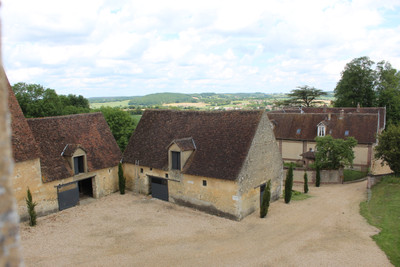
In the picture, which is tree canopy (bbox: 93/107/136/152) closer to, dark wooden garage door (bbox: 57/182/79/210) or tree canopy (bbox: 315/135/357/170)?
dark wooden garage door (bbox: 57/182/79/210)

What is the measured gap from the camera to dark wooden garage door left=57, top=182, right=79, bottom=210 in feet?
75.2

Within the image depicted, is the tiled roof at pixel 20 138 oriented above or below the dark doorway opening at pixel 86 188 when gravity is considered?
above

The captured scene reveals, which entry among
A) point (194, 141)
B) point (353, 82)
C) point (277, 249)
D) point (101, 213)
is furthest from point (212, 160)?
point (353, 82)

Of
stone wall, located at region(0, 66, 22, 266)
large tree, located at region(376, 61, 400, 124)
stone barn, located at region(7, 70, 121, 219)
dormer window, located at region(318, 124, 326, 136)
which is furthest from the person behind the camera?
large tree, located at region(376, 61, 400, 124)

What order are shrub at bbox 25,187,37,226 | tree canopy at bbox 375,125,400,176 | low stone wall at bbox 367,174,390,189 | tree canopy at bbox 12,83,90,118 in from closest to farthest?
1. shrub at bbox 25,187,37,226
2. tree canopy at bbox 375,125,400,176
3. low stone wall at bbox 367,174,390,189
4. tree canopy at bbox 12,83,90,118

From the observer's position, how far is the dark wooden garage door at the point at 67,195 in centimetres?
2291

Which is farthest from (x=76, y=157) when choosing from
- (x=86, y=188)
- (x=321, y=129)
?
(x=321, y=129)

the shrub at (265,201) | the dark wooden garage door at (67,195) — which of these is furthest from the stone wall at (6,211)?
the dark wooden garage door at (67,195)

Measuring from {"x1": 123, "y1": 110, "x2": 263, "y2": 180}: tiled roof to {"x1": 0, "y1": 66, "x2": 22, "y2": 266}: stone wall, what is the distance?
17728mm

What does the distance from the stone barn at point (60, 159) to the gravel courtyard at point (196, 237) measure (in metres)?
1.61

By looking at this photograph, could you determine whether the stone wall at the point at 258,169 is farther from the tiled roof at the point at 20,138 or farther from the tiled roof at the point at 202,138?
the tiled roof at the point at 20,138

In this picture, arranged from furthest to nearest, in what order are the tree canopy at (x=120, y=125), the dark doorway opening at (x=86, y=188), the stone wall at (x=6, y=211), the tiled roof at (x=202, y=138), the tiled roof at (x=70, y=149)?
1. the tree canopy at (x=120, y=125)
2. the dark doorway opening at (x=86, y=188)
3. the tiled roof at (x=70, y=149)
4. the tiled roof at (x=202, y=138)
5. the stone wall at (x=6, y=211)

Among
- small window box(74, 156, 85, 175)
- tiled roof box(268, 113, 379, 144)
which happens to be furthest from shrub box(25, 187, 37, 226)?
tiled roof box(268, 113, 379, 144)

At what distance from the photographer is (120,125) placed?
4262 cm
